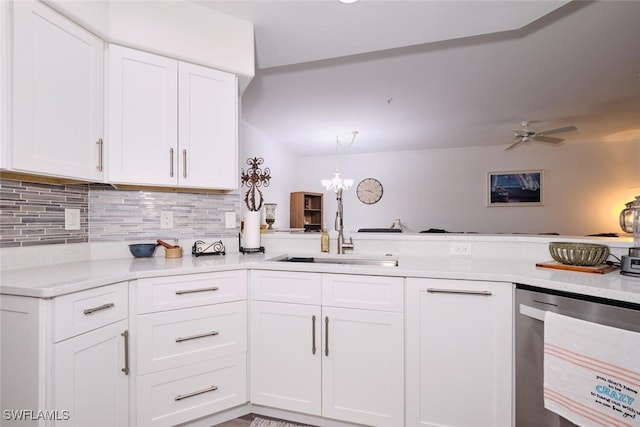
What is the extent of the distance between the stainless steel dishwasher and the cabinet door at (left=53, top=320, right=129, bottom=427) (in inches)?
66.7

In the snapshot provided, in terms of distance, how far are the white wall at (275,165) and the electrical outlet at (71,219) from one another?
2.59 meters

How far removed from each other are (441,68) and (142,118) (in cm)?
241

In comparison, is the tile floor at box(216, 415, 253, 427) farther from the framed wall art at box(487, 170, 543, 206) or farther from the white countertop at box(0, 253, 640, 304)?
the framed wall art at box(487, 170, 543, 206)

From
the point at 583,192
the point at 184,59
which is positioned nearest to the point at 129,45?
the point at 184,59

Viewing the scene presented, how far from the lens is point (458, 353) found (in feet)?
4.73

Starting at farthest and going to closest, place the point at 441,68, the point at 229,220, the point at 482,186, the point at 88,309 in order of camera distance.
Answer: the point at 482,186, the point at 441,68, the point at 229,220, the point at 88,309

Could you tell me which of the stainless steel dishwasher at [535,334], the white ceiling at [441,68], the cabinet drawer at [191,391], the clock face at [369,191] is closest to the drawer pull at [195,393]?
the cabinet drawer at [191,391]

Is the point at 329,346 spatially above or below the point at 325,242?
below

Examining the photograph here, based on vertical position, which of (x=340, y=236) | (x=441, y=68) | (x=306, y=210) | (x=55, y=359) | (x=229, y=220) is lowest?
(x=55, y=359)

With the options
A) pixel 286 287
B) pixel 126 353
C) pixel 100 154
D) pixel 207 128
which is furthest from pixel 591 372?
pixel 100 154

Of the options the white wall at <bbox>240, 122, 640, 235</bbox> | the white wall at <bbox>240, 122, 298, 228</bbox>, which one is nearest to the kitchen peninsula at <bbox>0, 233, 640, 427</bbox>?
the white wall at <bbox>240, 122, 298, 228</bbox>

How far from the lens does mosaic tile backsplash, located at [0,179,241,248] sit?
1511mm

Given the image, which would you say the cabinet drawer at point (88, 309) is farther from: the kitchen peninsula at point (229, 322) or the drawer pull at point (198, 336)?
the drawer pull at point (198, 336)

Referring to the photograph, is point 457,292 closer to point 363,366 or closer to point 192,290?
point 363,366
